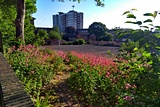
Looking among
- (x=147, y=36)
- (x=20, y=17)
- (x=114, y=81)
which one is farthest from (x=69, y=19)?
(x=147, y=36)

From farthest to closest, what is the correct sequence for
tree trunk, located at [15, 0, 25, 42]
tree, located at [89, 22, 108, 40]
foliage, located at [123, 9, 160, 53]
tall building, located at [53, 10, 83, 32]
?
tall building, located at [53, 10, 83, 32]
tree, located at [89, 22, 108, 40]
tree trunk, located at [15, 0, 25, 42]
foliage, located at [123, 9, 160, 53]

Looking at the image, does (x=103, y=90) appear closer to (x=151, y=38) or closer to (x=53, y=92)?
(x=53, y=92)

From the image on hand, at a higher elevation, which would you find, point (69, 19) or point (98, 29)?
point (69, 19)

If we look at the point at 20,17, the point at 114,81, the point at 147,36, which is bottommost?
the point at 114,81

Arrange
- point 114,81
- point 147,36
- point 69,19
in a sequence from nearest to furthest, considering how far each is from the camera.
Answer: point 147,36 → point 114,81 → point 69,19

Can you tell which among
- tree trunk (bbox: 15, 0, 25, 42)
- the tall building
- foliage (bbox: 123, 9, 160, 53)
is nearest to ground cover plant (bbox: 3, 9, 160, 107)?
foliage (bbox: 123, 9, 160, 53)

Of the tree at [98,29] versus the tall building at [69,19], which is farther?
the tall building at [69,19]

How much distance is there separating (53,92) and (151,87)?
3128 mm

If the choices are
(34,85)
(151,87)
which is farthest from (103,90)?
(151,87)

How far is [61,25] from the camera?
120500 mm

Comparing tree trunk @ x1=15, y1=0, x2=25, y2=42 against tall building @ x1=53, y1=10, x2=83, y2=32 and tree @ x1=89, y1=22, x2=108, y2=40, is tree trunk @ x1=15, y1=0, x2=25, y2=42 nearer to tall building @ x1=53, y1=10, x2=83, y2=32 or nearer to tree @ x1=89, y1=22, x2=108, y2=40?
tree @ x1=89, y1=22, x2=108, y2=40

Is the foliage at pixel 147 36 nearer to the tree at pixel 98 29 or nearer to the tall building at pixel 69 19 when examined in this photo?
the tree at pixel 98 29

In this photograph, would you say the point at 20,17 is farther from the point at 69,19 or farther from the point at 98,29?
the point at 69,19

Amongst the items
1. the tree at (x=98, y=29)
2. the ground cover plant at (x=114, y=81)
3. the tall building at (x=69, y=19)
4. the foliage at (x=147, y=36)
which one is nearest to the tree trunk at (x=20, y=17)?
the ground cover plant at (x=114, y=81)
